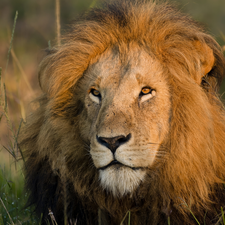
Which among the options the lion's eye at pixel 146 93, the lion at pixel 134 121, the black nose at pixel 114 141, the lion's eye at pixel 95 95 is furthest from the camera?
the lion's eye at pixel 95 95

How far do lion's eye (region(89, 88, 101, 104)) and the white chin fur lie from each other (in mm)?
662

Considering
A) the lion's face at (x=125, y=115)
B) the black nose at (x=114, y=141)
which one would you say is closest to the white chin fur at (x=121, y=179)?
the lion's face at (x=125, y=115)

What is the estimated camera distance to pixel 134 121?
2.97 metres

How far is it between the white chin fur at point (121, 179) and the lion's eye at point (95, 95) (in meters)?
0.66

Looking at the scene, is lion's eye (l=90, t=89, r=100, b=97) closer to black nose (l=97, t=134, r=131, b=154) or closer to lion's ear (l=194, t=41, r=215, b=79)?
black nose (l=97, t=134, r=131, b=154)

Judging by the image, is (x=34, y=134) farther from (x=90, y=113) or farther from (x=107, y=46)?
(x=107, y=46)

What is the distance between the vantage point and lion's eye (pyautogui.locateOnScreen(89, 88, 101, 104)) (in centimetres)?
331

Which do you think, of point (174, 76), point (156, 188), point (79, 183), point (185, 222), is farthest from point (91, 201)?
point (174, 76)

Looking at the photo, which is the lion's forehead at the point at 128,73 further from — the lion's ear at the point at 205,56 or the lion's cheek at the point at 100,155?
the lion's cheek at the point at 100,155

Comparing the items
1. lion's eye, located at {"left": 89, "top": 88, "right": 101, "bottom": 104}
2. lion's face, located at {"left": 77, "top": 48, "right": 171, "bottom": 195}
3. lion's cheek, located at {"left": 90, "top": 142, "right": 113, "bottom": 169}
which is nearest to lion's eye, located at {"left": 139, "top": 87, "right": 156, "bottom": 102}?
lion's face, located at {"left": 77, "top": 48, "right": 171, "bottom": 195}

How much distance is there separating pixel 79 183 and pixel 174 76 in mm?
1227

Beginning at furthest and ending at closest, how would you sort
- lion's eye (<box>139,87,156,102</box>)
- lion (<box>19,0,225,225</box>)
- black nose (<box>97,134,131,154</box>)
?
lion's eye (<box>139,87,156,102</box>)
lion (<box>19,0,225,225</box>)
black nose (<box>97,134,131,154</box>)

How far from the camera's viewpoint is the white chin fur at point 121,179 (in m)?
2.86

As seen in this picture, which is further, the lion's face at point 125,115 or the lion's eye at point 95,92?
the lion's eye at point 95,92
